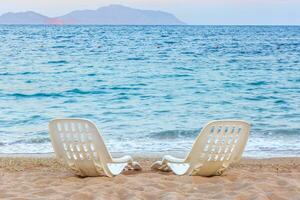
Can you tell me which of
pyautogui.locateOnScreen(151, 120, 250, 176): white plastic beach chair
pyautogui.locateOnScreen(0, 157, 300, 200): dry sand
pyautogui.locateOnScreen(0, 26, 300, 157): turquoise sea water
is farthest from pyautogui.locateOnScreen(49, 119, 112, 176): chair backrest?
pyautogui.locateOnScreen(0, 26, 300, 157): turquoise sea water

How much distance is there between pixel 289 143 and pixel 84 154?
4436 mm

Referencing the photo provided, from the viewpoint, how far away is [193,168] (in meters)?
5.61

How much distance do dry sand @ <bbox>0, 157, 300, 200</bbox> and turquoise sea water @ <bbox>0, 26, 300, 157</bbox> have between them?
242 centimetres

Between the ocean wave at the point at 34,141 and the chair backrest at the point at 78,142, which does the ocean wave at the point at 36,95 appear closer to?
the ocean wave at the point at 34,141

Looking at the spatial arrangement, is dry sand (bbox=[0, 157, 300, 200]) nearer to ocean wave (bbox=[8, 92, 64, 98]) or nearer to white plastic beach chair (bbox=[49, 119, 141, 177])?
white plastic beach chair (bbox=[49, 119, 141, 177])

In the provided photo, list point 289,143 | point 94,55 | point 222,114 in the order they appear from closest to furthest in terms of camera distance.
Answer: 1. point 289,143
2. point 222,114
3. point 94,55

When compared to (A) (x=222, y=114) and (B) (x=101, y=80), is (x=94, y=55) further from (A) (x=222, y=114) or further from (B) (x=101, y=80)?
(A) (x=222, y=114)

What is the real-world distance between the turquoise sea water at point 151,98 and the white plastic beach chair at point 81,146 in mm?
2813

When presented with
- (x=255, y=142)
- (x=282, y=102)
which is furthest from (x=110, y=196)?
(x=282, y=102)

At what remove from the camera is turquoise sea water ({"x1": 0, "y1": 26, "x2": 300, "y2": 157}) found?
939cm

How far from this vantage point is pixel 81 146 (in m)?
5.40

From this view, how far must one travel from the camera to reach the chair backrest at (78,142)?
17.5 feet

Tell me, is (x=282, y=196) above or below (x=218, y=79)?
above

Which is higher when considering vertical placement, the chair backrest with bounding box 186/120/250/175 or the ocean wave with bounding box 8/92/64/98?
the chair backrest with bounding box 186/120/250/175
